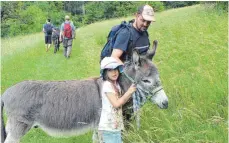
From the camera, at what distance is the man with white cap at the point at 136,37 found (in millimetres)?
4781

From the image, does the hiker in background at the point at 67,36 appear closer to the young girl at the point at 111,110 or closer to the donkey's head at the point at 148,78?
the donkey's head at the point at 148,78

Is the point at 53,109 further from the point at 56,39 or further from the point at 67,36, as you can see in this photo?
the point at 56,39

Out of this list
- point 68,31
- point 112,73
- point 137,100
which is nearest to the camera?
point 112,73

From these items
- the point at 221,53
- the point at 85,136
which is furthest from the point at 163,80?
the point at 85,136

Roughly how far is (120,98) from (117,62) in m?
0.41

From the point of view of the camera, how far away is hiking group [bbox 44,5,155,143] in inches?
167

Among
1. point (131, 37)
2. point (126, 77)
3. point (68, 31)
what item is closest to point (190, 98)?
point (126, 77)

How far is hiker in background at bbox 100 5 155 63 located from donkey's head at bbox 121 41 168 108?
0.83 feet

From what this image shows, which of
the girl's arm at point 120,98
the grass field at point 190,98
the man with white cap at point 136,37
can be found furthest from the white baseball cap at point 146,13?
the grass field at point 190,98

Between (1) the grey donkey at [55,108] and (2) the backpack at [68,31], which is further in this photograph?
(2) the backpack at [68,31]

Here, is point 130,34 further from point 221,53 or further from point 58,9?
point 58,9

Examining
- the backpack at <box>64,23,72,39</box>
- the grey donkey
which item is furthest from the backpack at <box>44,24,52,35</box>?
the grey donkey

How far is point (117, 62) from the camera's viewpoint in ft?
14.1

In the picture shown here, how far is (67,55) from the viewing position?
15688 millimetres
